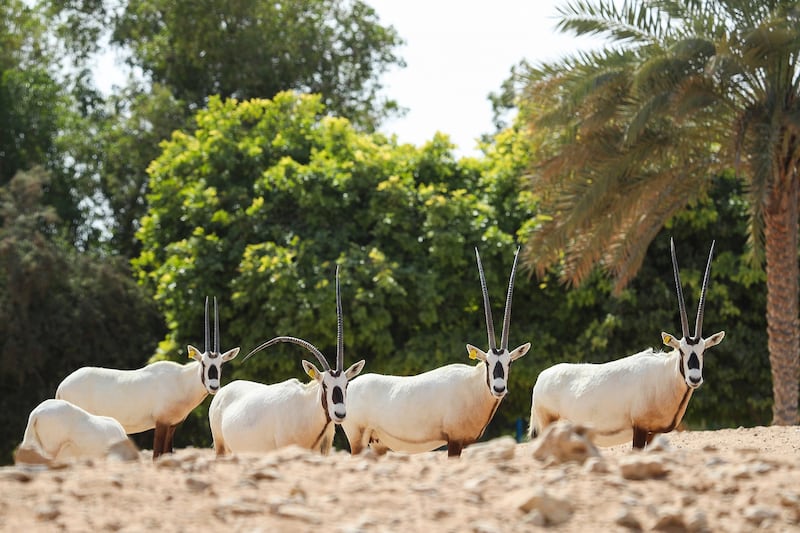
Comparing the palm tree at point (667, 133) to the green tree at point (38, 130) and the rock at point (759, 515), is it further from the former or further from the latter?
the green tree at point (38, 130)

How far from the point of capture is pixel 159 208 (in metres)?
25.5

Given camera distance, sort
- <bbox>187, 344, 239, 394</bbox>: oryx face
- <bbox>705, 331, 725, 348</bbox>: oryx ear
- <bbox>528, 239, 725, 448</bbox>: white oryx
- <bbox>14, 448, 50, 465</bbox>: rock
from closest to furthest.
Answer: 1. <bbox>14, 448, 50, 465</bbox>: rock
2. <bbox>528, 239, 725, 448</bbox>: white oryx
3. <bbox>705, 331, 725, 348</bbox>: oryx ear
4. <bbox>187, 344, 239, 394</bbox>: oryx face

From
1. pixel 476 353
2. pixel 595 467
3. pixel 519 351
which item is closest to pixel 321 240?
pixel 519 351

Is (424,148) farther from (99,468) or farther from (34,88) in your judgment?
(99,468)

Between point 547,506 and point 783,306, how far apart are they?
41.2ft

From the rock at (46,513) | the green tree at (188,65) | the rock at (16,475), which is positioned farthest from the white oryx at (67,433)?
the green tree at (188,65)

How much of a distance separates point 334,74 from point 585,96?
21.2 m

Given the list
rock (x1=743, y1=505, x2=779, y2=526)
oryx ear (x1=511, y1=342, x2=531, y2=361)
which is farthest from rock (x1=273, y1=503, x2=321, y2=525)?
oryx ear (x1=511, y1=342, x2=531, y2=361)

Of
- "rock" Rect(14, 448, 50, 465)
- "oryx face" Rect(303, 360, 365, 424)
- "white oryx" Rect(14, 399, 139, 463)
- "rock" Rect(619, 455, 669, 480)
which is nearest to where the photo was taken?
"rock" Rect(619, 455, 669, 480)

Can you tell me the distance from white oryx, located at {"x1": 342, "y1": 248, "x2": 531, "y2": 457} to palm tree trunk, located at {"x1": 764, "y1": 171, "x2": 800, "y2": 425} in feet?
22.1

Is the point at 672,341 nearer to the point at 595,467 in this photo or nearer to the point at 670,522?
the point at 595,467

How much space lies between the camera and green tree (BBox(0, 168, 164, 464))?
26.2m

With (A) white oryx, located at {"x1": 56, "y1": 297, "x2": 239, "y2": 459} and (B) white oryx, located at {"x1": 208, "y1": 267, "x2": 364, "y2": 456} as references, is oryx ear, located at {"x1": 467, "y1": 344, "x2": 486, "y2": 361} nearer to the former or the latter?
(B) white oryx, located at {"x1": 208, "y1": 267, "x2": 364, "y2": 456}

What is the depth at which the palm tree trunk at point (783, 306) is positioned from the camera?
54.6 feet
